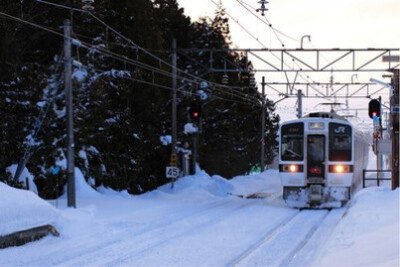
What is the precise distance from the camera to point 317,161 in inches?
864

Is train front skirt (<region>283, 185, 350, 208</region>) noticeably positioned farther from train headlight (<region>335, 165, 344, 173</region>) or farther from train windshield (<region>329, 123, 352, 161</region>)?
train windshield (<region>329, 123, 352, 161</region>)

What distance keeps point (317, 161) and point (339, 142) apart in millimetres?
1068

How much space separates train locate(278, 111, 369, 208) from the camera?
2158 centimetres

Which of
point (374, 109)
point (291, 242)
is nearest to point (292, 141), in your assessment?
point (374, 109)

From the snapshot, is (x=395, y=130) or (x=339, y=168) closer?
(x=395, y=130)

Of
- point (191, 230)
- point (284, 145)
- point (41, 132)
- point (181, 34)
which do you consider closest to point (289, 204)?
point (284, 145)

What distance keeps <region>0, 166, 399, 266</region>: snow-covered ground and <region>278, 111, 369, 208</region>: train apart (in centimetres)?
80

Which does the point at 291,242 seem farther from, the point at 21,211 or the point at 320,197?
the point at 320,197

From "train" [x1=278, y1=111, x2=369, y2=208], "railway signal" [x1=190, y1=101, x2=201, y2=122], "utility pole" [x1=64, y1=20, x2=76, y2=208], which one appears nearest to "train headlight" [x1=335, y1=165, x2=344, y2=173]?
"train" [x1=278, y1=111, x2=369, y2=208]

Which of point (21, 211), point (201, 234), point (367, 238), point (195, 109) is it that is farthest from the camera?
point (195, 109)

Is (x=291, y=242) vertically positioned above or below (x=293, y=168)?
below

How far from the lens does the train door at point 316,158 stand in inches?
856

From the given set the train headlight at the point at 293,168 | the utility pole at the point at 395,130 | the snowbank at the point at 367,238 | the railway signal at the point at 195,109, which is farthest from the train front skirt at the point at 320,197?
the railway signal at the point at 195,109

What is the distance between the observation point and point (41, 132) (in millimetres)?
22875
